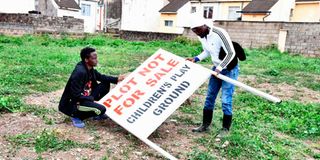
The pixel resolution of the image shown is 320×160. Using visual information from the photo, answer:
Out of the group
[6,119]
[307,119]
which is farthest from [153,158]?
[307,119]

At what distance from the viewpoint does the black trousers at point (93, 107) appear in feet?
17.3

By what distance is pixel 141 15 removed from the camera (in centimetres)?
3741

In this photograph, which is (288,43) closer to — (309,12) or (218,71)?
(309,12)

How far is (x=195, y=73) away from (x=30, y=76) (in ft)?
18.1

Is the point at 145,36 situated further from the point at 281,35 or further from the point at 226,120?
the point at 226,120

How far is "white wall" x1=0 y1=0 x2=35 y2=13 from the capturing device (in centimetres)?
2681

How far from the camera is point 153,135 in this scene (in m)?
5.39

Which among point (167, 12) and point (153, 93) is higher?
point (167, 12)

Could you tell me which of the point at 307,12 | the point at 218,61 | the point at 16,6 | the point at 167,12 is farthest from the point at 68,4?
the point at 218,61

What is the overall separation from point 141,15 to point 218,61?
33019 mm

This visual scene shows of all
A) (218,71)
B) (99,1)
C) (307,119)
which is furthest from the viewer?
(99,1)

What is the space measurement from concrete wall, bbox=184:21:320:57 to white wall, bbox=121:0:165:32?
1634 cm

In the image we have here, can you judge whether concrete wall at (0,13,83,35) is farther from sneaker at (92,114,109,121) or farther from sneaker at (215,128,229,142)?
sneaker at (215,128,229,142)

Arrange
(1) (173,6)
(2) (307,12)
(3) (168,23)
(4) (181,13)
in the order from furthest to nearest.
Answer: (3) (168,23) < (1) (173,6) < (4) (181,13) < (2) (307,12)
